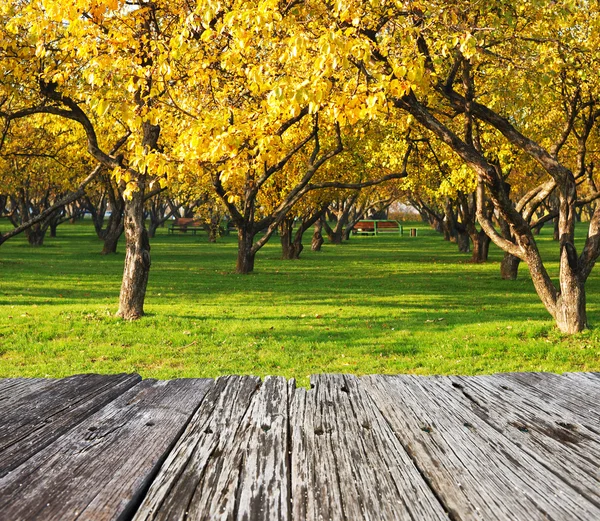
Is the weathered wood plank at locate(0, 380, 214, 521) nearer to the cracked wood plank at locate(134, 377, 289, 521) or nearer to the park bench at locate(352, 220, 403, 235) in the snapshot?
the cracked wood plank at locate(134, 377, 289, 521)

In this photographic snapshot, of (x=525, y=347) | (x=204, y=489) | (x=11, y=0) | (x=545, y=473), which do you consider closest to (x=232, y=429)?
(x=204, y=489)

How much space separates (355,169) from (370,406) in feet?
79.9

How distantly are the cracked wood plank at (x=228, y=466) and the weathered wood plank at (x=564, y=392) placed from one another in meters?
1.08

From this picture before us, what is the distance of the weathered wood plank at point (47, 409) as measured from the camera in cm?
197

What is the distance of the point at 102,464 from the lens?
1.81m

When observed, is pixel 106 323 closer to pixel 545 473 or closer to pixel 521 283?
pixel 545 473

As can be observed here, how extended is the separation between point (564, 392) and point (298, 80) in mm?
7024

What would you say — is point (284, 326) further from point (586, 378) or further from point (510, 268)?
point (510, 268)

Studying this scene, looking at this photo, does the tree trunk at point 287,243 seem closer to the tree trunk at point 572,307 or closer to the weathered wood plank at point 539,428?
the tree trunk at point 572,307

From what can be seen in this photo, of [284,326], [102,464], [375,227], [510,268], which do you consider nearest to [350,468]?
[102,464]

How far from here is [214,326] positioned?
13.7 meters

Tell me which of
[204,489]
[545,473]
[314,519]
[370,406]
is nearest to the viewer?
[314,519]

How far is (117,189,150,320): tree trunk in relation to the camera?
13938mm

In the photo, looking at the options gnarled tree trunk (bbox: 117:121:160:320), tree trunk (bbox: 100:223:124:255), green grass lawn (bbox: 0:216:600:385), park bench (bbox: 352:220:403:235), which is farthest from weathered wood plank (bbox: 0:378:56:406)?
park bench (bbox: 352:220:403:235)
